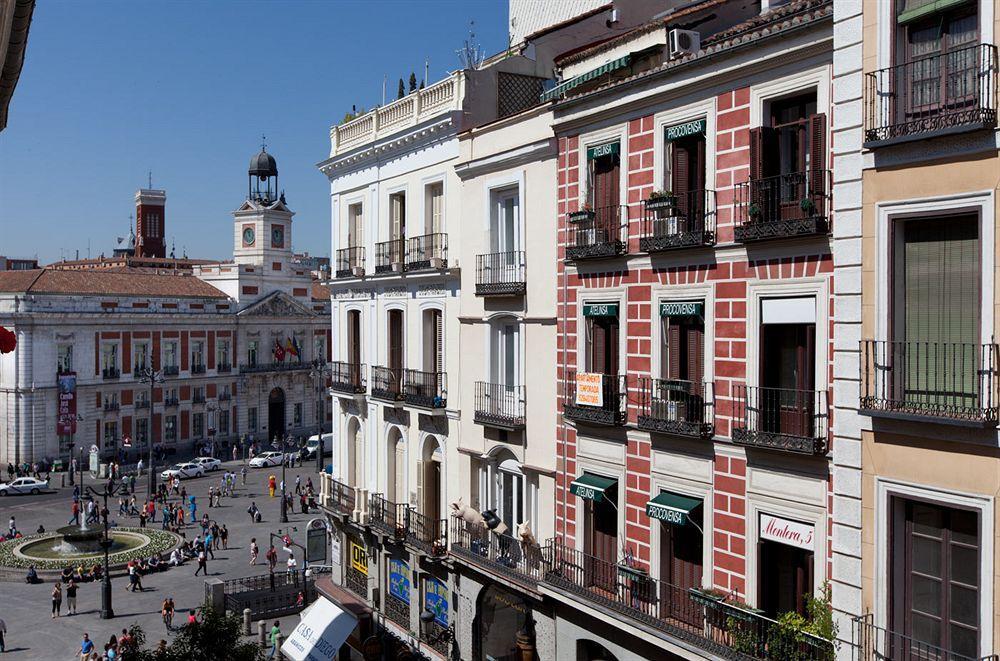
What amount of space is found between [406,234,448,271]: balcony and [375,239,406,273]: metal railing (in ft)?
1.32

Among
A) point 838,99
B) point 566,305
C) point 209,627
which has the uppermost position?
point 838,99

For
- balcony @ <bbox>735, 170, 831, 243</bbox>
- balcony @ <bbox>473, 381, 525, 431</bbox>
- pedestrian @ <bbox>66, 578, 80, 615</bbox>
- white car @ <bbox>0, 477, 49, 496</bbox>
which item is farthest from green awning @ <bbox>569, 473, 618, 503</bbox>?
white car @ <bbox>0, 477, 49, 496</bbox>

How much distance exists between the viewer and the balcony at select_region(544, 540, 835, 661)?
14.7 metres

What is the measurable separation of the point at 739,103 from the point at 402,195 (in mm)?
14458

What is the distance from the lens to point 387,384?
29.3 metres

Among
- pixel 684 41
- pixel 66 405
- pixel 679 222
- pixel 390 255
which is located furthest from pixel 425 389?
pixel 66 405

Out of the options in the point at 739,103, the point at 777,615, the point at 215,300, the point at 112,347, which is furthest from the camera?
the point at 215,300

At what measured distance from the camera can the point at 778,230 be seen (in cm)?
1529

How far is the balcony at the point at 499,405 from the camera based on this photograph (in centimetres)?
2277

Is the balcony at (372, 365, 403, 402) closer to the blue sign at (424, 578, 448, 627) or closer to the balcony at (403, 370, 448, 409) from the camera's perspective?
the balcony at (403, 370, 448, 409)

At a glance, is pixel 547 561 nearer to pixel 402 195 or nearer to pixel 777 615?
pixel 777 615

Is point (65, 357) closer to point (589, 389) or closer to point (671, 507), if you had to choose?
point (589, 389)

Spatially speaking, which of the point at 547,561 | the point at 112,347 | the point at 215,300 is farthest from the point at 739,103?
the point at 215,300

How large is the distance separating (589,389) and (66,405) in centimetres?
5860
